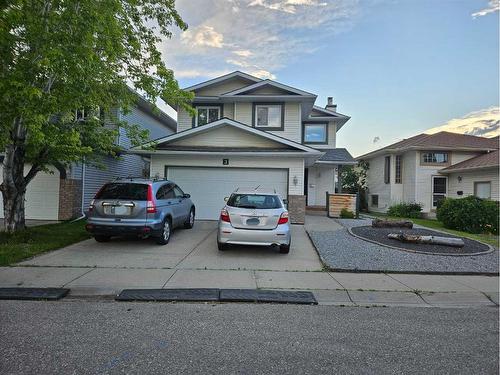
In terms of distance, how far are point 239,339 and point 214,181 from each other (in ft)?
33.8

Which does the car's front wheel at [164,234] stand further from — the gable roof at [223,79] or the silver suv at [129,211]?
the gable roof at [223,79]

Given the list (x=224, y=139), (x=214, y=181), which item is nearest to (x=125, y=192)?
(x=214, y=181)

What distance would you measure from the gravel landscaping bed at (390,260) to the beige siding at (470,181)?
1184 cm

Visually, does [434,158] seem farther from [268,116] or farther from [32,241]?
[32,241]

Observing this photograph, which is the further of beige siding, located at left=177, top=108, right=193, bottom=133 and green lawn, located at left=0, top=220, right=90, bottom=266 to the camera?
beige siding, located at left=177, top=108, right=193, bottom=133

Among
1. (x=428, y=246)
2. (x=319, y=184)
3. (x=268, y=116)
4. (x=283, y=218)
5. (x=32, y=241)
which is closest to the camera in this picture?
(x=283, y=218)

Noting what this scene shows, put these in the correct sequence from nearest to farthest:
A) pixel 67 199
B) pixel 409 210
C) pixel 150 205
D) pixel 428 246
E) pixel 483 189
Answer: pixel 150 205
pixel 428 246
pixel 67 199
pixel 483 189
pixel 409 210

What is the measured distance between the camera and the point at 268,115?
56.2ft

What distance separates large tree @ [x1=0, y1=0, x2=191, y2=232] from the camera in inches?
264

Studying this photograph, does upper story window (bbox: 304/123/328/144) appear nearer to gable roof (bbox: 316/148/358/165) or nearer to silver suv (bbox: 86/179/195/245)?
gable roof (bbox: 316/148/358/165)

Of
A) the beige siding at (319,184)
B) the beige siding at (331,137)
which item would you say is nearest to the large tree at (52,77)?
the beige siding at (319,184)

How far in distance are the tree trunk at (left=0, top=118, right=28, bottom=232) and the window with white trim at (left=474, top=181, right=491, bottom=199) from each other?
2229cm

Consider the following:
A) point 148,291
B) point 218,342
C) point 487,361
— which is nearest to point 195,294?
point 148,291

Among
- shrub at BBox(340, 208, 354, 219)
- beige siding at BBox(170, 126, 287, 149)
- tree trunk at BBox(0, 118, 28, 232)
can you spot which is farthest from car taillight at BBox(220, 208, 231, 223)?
shrub at BBox(340, 208, 354, 219)
